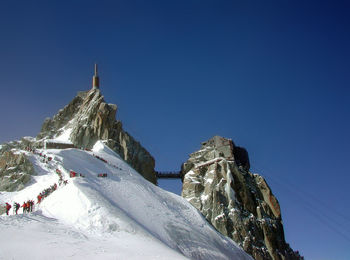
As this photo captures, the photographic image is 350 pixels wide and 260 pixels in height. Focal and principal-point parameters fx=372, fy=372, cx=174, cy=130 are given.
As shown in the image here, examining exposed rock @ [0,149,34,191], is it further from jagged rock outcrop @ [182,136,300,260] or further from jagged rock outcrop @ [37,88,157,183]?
jagged rock outcrop @ [182,136,300,260]

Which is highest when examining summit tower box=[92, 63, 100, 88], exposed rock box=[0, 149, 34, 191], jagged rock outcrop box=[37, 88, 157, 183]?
summit tower box=[92, 63, 100, 88]

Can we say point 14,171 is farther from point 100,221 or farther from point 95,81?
point 95,81

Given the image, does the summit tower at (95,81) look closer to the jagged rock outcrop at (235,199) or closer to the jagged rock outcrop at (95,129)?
the jagged rock outcrop at (95,129)

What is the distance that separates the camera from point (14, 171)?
4322 cm

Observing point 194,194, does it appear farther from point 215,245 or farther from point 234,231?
point 215,245

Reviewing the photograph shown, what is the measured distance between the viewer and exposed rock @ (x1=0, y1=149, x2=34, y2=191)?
134 feet

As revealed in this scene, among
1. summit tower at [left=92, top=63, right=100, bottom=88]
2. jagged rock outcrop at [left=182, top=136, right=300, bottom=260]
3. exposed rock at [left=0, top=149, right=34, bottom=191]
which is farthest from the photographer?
summit tower at [left=92, top=63, right=100, bottom=88]

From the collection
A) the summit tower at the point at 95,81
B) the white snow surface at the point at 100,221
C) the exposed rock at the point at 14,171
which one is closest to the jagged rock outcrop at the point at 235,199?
the white snow surface at the point at 100,221

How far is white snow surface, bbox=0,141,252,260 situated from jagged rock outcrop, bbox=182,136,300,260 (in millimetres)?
14600

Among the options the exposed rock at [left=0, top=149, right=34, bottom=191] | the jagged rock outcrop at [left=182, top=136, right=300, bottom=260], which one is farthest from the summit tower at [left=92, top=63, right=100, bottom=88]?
the exposed rock at [left=0, top=149, right=34, bottom=191]

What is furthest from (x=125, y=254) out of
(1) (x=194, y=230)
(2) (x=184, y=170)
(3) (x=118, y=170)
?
(2) (x=184, y=170)

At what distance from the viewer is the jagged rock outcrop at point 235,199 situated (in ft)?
227

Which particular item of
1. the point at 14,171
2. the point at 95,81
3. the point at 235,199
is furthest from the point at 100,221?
the point at 95,81

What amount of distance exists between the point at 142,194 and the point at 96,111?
129 feet
